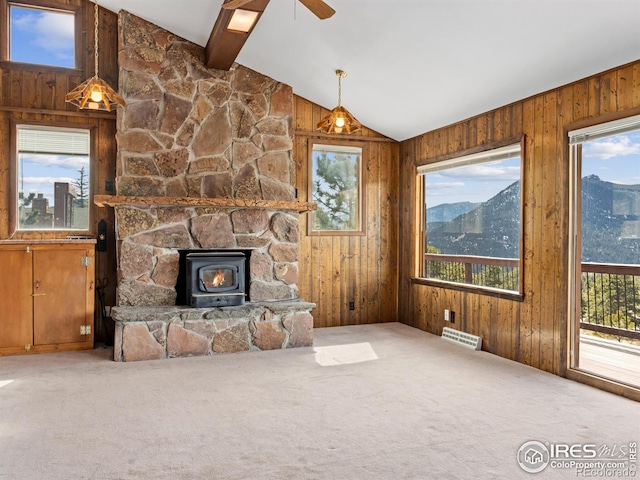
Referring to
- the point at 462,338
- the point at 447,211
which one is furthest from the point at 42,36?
the point at 462,338

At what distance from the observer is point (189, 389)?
3617 millimetres

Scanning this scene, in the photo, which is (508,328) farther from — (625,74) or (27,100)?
(27,100)

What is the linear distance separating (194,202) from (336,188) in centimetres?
214

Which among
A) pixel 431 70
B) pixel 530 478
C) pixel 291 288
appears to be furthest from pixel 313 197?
pixel 530 478

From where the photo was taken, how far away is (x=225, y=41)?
4402mm

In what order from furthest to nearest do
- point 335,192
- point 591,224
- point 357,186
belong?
point 357,186 < point 335,192 < point 591,224

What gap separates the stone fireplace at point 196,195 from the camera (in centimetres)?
462

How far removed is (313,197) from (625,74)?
3.61 meters

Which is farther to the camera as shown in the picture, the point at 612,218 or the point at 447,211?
the point at 447,211

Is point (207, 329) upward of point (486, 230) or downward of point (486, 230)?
downward

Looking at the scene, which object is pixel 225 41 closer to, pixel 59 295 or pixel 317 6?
pixel 317 6

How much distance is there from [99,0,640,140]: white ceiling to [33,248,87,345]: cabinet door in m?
2.70

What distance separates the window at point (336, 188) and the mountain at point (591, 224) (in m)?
1.49

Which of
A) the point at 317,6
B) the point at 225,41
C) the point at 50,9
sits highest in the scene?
the point at 50,9
